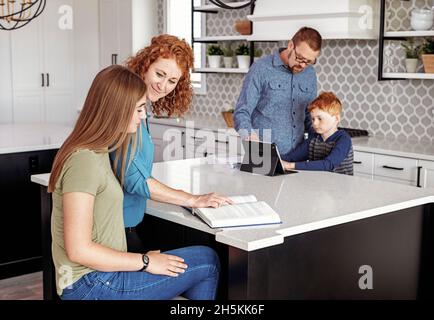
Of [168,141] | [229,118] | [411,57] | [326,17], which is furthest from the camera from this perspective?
[168,141]

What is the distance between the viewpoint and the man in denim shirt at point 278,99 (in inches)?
149

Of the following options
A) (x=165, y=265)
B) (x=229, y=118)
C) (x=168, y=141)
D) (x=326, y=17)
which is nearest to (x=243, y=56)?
(x=229, y=118)

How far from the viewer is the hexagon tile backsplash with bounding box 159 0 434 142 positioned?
4750 mm

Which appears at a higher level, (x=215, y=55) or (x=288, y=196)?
(x=215, y=55)

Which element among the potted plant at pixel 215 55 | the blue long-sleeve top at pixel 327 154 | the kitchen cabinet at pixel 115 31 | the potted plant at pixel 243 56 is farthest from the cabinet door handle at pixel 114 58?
the blue long-sleeve top at pixel 327 154

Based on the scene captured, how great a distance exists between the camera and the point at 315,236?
7.74 ft

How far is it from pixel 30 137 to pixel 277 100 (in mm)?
1825

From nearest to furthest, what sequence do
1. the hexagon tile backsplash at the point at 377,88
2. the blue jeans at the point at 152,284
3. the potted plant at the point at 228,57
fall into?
1. the blue jeans at the point at 152,284
2. the hexagon tile backsplash at the point at 377,88
3. the potted plant at the point at 228,57

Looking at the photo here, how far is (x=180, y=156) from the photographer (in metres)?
6.15

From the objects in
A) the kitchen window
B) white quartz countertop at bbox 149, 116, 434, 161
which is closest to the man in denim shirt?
white quartz countertop at bbox 149, 116, 434, 161

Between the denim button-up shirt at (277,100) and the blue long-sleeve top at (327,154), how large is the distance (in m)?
0.25

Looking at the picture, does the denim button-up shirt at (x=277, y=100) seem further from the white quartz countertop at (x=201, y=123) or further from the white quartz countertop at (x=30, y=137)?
the white quartz countertop at (x=201, y=123)

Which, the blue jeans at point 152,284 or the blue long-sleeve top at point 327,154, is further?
the blue long-sleeve top at point 327,154

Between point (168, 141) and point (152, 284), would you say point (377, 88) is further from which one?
point (152, 284)
